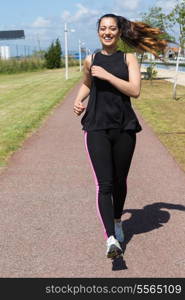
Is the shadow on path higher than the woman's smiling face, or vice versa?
the woman's smiling face

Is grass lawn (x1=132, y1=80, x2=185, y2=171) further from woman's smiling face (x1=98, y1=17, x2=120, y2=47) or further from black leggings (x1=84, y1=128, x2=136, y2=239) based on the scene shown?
woman's smiling face (x1=98, y1=17, x2=120, y2=47)

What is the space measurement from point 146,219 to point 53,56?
71053mm

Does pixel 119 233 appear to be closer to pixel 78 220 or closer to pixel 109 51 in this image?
pixel 78 220

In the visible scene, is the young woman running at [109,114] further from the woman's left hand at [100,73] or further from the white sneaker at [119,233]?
the white sneaker at [119,233]

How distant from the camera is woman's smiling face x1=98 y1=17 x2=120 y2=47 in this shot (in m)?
3.90

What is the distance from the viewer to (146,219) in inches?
199

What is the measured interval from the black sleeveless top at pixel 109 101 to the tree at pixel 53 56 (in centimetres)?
7028

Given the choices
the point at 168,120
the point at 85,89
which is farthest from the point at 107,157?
the point at 168,120

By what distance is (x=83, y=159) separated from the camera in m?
8.31

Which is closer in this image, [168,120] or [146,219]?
[146,219]

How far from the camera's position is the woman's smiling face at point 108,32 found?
3904mm

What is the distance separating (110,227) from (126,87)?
1114mm

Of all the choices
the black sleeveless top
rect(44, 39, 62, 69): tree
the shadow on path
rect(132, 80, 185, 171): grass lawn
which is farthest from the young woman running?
rect(44, 39, 62, 69): tree

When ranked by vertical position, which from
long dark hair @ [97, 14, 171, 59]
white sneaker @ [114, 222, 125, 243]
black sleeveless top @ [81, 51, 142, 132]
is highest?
long dark hair @ [97, 14, 171, 59]
